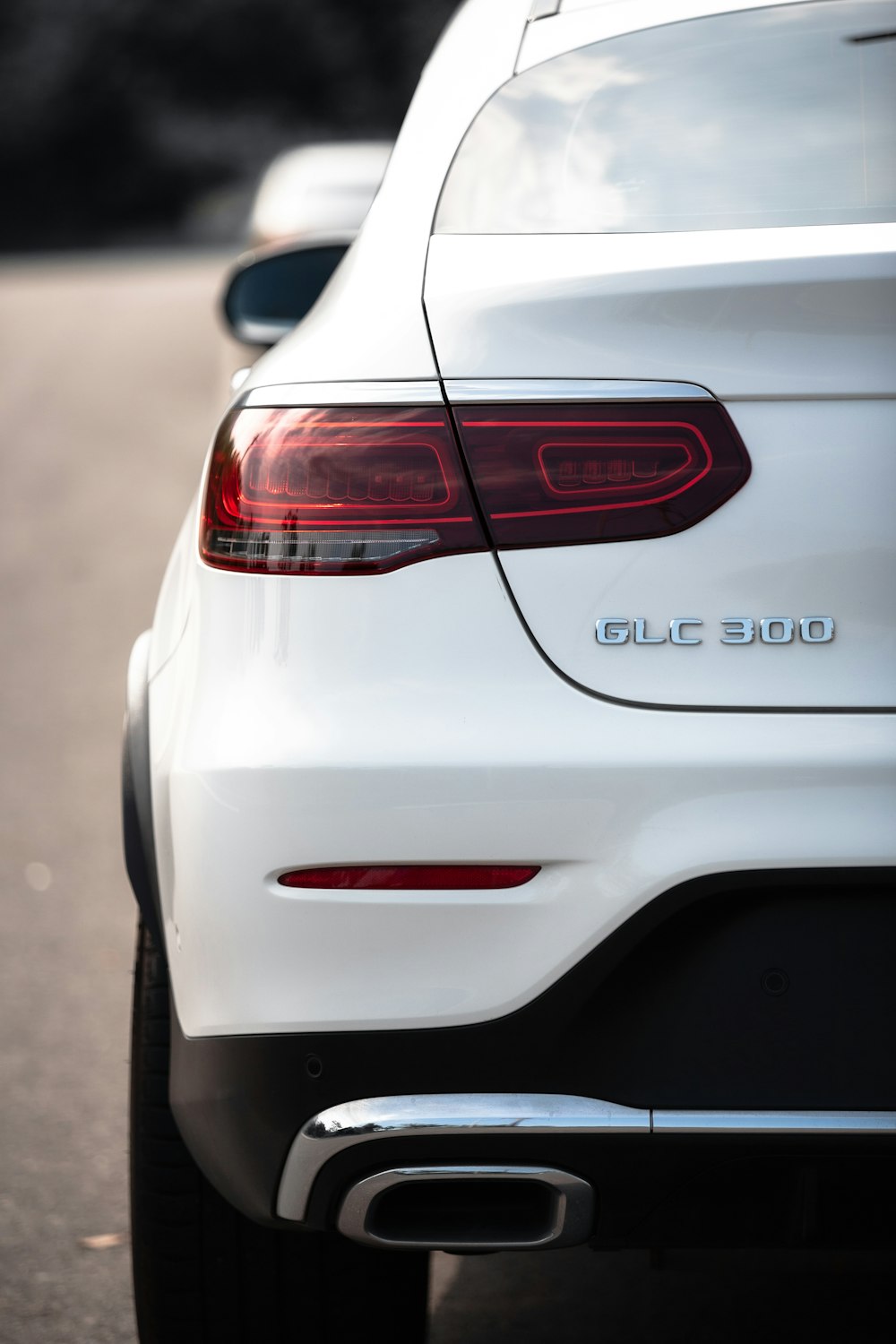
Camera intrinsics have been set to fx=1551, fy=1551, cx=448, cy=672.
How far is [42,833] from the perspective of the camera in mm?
4574

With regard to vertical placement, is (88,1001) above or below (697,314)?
below

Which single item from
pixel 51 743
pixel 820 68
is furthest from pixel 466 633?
pixel 51 743

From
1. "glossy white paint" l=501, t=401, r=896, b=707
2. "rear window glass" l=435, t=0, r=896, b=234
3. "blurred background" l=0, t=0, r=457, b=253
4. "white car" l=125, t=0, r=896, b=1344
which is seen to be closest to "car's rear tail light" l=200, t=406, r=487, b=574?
"white car" l=125, t=0, r=896, b=1344

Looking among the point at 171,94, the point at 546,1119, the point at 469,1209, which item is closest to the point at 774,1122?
the point at 546,1119

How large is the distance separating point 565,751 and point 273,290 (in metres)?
1.32

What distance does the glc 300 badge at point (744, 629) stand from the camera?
150 centimetres

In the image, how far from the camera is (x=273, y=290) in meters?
2.55

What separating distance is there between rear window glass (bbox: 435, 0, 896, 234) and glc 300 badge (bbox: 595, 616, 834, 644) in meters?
0.43

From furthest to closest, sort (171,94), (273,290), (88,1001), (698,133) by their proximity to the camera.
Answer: (171,94) → (88,1001) → (273,290) → (698,133)

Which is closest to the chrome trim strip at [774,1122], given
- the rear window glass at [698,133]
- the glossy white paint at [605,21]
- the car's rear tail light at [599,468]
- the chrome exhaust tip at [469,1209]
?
the chrome exhaust tip at [469,1209]

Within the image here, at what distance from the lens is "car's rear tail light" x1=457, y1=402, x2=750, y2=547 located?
150 centimetres

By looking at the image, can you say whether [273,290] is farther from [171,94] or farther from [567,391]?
[171,94]

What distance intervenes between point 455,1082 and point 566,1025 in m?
0.13

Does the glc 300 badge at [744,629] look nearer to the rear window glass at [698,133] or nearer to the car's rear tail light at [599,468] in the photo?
the car's rear tail light at [599,468]
